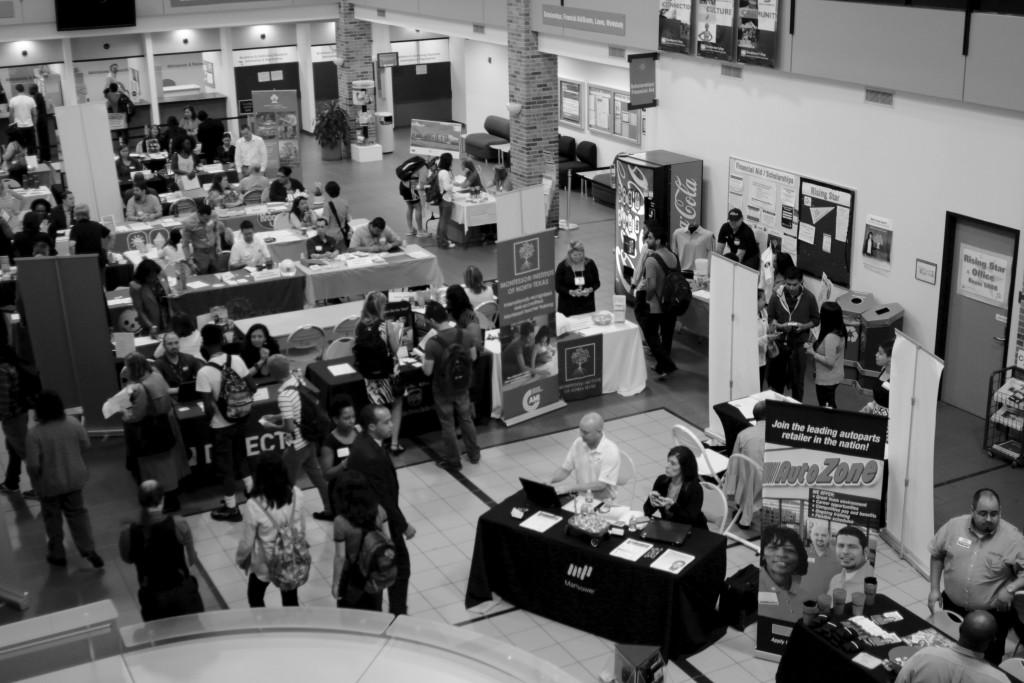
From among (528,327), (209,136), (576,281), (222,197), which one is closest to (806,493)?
(528,327)

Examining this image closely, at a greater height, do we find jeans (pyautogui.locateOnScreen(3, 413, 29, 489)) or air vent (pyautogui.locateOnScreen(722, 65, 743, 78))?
air vent (pyautogui.locateOnScreen(722, 65, 743, 78))

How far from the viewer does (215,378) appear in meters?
9.23

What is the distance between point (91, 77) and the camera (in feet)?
85.2

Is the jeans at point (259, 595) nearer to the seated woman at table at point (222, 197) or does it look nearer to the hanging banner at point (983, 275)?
the hanging banner at point (983, 275)

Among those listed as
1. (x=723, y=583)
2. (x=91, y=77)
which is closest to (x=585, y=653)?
(x=723, y=583)

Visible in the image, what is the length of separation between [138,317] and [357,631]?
753 centimetres

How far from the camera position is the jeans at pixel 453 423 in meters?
10.3

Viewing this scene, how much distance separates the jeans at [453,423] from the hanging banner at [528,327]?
0.92 metres

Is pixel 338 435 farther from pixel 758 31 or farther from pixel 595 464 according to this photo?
pixel 758 31

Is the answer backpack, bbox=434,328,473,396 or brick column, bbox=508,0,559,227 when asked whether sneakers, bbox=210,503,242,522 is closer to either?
backpack, bbox=434,328,473,396

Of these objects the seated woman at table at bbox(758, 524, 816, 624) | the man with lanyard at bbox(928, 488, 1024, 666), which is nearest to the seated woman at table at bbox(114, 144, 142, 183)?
the seated woman at table at bbox(758, 524, 816, 624)

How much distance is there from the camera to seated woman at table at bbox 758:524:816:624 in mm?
7309

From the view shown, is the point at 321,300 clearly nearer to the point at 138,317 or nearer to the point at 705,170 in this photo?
the point at 138,317

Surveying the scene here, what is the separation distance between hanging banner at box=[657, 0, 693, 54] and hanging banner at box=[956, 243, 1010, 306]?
5.02 meters
